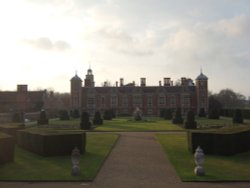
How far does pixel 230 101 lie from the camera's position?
82.5 metres

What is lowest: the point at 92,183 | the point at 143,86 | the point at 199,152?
the point at 92,183

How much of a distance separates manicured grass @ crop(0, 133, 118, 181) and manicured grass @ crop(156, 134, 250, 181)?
2.55 meters

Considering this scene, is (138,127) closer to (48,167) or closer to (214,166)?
(214,166)

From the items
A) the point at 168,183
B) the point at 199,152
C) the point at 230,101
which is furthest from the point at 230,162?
the point at 230,101

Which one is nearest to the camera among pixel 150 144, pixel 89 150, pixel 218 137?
pixel 218 137

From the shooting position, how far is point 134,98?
194ft

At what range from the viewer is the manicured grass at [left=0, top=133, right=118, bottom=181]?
30.7 feet

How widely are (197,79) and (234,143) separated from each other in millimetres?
44689

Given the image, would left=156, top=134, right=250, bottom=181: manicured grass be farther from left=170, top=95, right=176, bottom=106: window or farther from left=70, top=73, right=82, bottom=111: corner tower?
left=70, top=73, right=82, bottom=111: corner tower

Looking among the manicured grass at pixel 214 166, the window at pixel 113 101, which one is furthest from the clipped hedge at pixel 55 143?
the window at pixel 113 101

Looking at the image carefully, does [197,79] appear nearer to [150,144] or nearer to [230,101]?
[230,101]

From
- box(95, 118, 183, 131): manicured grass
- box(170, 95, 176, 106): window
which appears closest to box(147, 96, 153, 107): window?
box(170, 95, 176, 106): window

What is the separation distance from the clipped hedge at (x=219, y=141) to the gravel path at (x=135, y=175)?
4.77 ft

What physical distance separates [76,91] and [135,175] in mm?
49739
